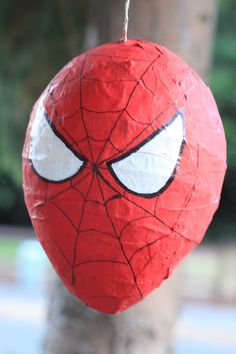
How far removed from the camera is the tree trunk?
1484 mm

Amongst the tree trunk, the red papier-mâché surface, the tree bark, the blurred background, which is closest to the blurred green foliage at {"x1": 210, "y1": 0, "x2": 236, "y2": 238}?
the blurred background

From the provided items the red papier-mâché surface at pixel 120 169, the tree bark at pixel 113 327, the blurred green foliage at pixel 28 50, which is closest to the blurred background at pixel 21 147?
the blurred green foliage at pixel 28 50

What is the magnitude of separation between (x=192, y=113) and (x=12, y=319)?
386 cm

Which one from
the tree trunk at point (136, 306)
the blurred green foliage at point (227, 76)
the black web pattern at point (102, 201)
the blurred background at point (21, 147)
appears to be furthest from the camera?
the blurred green foliage at point (227, 76)

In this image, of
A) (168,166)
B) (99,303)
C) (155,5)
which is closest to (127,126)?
(168,166)

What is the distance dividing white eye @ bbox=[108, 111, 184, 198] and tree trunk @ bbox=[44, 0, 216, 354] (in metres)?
0.75

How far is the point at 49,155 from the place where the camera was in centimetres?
76

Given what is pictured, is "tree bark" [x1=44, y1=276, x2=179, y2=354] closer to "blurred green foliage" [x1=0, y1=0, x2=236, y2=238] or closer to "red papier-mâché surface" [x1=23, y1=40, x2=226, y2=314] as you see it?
"red papier-mâché surface" [x1=23, y1=40, x2=226, y2=314]

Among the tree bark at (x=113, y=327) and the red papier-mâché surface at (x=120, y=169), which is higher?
the red papier-mâché surface at (x=120, y=169)

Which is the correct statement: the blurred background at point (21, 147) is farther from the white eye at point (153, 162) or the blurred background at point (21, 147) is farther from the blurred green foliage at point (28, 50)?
the white eye at point (153, 162)

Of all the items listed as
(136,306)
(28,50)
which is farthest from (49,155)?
(28,50)

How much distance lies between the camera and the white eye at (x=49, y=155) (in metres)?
0.74

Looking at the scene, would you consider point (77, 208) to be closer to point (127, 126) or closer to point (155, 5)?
point (127, 126)

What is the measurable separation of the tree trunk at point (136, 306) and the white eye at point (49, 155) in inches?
28.3
